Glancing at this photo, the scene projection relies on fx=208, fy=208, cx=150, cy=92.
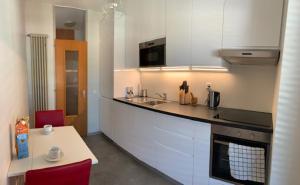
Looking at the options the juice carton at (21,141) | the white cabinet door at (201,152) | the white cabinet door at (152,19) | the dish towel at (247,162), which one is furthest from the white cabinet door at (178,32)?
the juice carton at (21,141)

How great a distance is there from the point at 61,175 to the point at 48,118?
5.56ft

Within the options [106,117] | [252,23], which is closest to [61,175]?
[252,23]

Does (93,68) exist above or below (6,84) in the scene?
above

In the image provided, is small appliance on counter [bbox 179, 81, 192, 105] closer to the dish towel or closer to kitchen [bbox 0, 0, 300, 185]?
kitchen [bbox 0, 0, 300, 185]

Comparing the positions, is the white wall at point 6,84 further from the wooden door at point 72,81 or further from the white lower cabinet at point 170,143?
the wooden door at point 72,81

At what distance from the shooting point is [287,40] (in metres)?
1.59

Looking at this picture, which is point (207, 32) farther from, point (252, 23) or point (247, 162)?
point (247, 162)

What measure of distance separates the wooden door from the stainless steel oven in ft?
10.6

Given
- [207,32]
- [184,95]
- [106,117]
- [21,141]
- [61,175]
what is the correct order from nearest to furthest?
1. [61,175]
2. [21,141]
3. [207,32]
4. [184,95]
5. [106,117]

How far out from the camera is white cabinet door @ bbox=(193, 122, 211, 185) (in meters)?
2.20

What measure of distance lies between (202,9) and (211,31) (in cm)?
31

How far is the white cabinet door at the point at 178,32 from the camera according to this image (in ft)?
8.94

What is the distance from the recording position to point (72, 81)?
14.5 feet

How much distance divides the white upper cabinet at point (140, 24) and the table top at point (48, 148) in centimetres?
186
